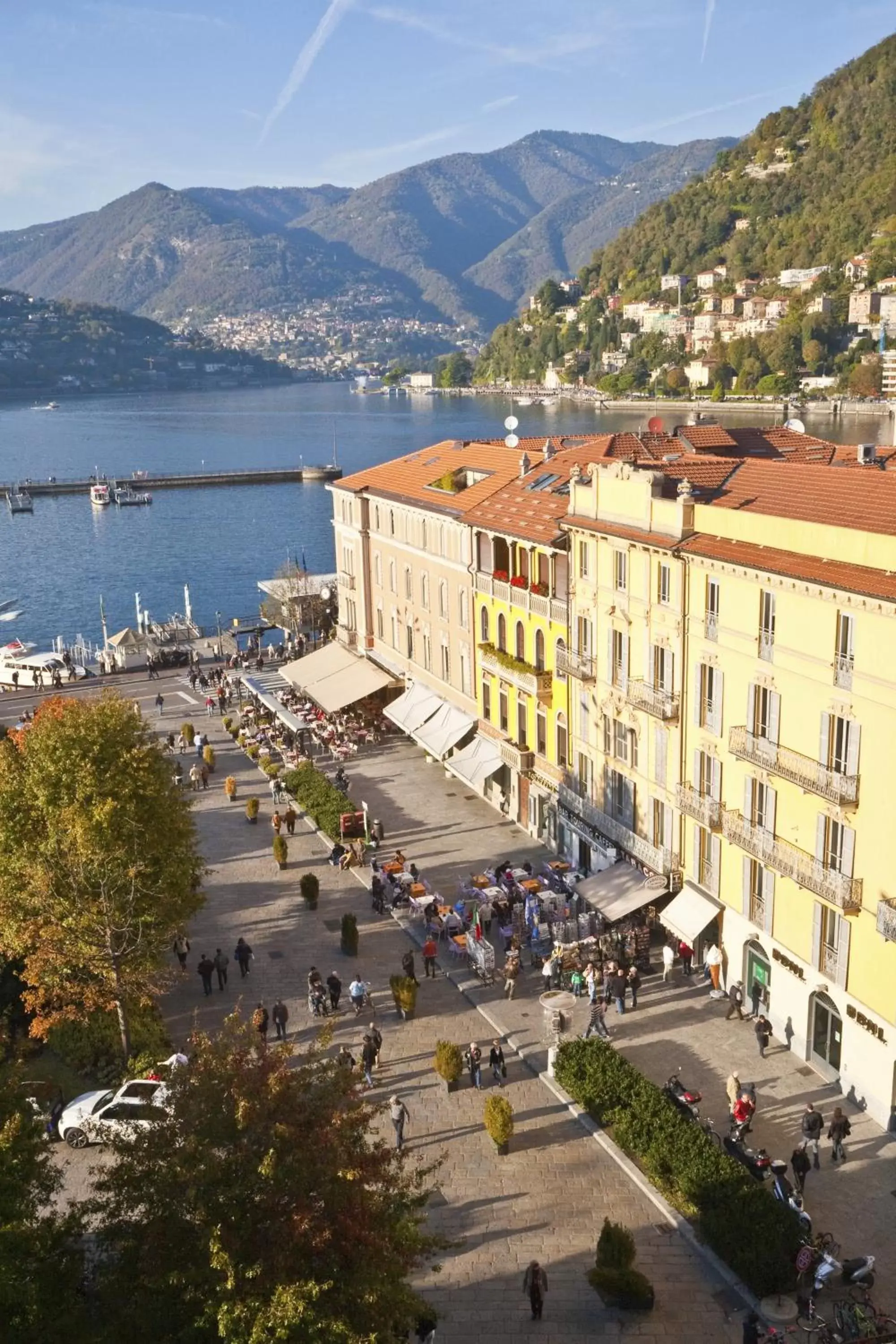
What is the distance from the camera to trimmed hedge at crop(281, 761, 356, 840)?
37.9m

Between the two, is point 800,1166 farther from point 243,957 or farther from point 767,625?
point 243,957

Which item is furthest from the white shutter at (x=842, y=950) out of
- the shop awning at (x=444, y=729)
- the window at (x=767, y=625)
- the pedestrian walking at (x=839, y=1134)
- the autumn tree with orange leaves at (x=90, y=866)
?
the shop awning at (x=444, y=729)

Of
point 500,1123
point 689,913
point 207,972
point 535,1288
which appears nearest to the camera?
point 535,1288

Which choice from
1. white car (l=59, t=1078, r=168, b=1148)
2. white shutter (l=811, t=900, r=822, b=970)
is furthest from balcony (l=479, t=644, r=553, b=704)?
white car (l=59, t=1078, r=168, b=1148)

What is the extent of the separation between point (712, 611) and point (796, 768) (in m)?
4.72

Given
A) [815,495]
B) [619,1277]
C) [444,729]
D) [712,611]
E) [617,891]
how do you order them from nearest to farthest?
[619,1277] → [815,495] → [712,611] → [617,891] → [444,729]

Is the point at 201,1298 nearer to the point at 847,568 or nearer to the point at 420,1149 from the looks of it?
the point at 420,1149

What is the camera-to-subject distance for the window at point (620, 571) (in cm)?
3061

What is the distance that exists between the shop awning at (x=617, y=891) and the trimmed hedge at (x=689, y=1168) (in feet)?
19.9

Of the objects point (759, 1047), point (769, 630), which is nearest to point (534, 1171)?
point (759, 1047)

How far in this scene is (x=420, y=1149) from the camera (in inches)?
866

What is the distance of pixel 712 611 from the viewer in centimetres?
2694

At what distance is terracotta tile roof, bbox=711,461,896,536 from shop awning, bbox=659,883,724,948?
925 centimetres

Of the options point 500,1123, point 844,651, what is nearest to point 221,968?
point 500,1123
